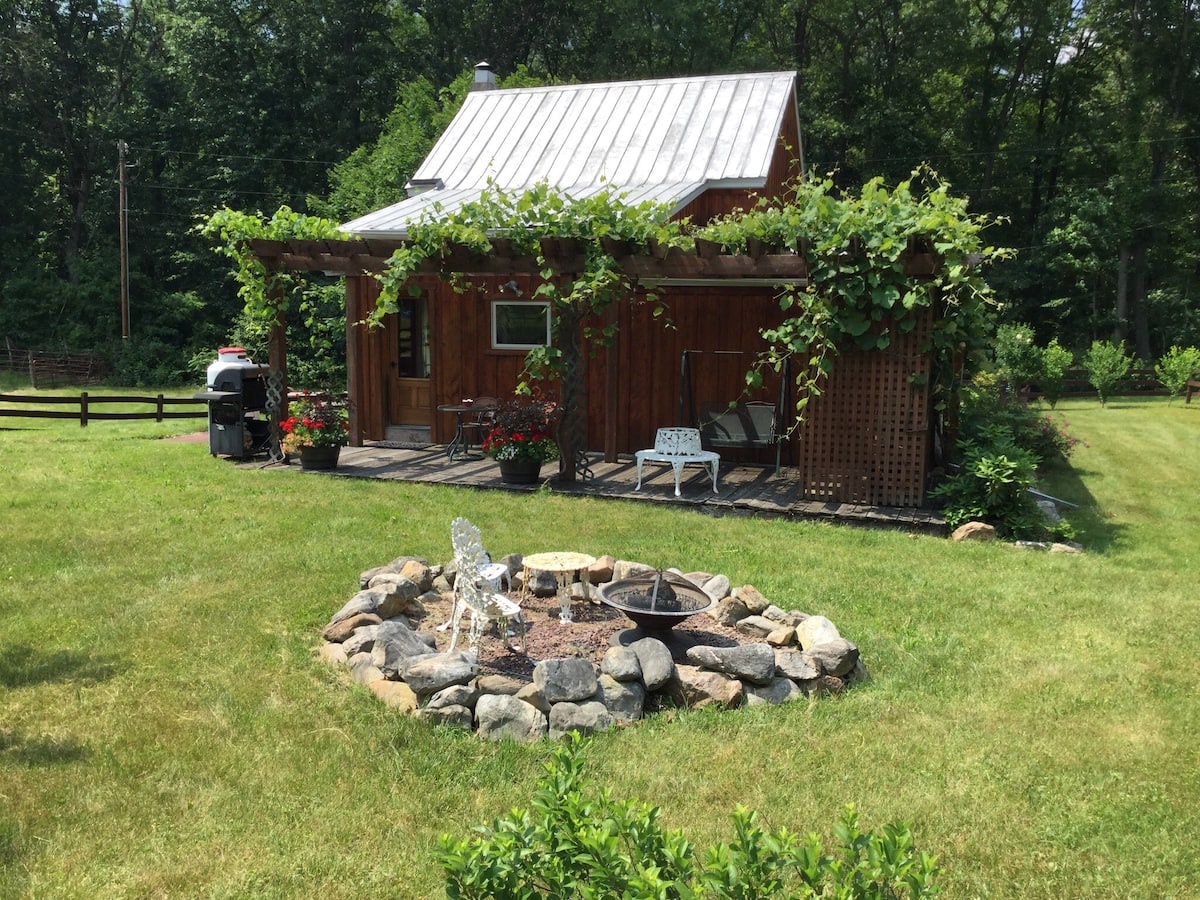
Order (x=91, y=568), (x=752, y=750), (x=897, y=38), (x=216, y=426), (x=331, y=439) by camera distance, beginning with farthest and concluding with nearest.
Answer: (x=897, y=38)
(x=216, y=426)
(x=331, y=439)
(x=91, y=568)
(x=752, y=750)

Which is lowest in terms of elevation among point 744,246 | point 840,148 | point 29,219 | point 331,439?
point 331,439

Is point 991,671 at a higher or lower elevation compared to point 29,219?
lower

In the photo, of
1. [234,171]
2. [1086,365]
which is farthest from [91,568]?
[234,171]

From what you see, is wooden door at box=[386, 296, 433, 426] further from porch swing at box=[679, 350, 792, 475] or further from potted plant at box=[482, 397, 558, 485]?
porch swing at box=[679, 350, 792, 475]

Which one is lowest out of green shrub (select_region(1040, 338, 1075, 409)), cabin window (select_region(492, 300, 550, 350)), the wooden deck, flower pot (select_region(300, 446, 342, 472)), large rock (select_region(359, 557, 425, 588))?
large rock (select_region(359, 557, 425, 588))

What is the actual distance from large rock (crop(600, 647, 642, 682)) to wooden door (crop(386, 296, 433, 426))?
8835 millimetres

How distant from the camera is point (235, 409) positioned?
11.3 meters

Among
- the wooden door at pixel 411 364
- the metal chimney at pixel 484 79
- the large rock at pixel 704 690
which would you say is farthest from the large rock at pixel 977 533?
the metal chimney at pixel 484 79

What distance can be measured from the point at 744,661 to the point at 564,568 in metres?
1.36

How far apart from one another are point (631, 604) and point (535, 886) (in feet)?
8.41

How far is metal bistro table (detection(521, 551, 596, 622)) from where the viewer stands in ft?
18.0

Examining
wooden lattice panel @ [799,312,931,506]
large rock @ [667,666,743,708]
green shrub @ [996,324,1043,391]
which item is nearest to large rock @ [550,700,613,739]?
large rock @ [667,666,743,708]

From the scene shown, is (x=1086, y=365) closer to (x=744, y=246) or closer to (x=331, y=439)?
(x=744, y=246)

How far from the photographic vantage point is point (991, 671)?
4.93 m
